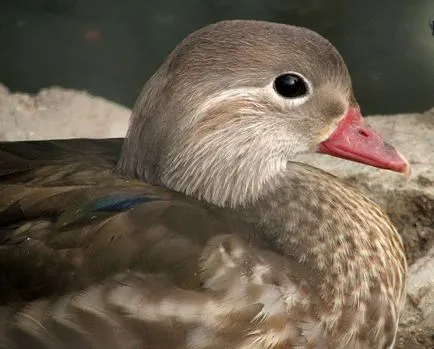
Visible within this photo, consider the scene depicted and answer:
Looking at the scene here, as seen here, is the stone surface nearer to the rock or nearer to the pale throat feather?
the rock

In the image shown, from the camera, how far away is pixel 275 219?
1.42m

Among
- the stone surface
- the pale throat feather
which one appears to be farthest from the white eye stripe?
the stone surface

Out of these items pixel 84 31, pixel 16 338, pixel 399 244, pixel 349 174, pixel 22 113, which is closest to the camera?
pixel 16 338

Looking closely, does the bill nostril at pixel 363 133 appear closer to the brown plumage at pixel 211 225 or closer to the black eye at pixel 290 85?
the brown plumage at pixel 211 225

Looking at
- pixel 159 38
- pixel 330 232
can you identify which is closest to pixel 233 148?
pixel 330 232

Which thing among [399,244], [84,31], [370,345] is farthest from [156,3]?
[370,345]

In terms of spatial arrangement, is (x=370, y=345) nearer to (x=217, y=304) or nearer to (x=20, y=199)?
(x=217, y=304)

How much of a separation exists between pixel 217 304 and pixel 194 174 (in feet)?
0.76

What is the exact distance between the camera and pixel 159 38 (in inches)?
112

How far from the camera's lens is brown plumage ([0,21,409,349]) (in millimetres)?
1286

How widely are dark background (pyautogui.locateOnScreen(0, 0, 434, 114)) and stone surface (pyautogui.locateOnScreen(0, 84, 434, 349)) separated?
0.49ft

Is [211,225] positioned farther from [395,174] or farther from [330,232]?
[395,174]

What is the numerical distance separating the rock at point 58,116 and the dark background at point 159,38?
0.08 meters

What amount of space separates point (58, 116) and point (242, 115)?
4.21 feet
